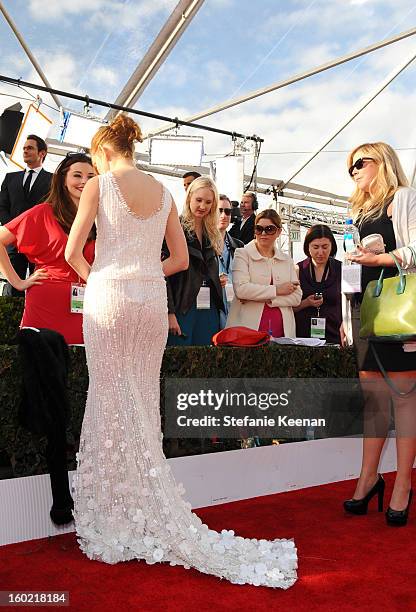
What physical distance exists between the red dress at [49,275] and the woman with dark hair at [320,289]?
8.17 ft

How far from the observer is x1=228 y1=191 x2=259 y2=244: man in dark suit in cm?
638

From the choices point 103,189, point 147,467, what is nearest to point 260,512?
point 147,467

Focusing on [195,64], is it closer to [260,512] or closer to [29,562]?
Result: [260,512]

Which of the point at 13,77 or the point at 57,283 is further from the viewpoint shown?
the point at 13,77

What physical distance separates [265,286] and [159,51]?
4.33 metres

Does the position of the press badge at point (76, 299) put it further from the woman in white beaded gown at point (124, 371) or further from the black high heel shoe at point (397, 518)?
the black high heel shoe at point (397, 518)

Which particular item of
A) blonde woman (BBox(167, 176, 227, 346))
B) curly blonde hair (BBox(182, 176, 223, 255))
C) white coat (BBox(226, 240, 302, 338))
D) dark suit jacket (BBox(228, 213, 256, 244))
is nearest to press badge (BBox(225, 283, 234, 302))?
white coat (BBox(226, 240, 302, 338))

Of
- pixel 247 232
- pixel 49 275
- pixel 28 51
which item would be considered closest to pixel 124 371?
pixel 49 275

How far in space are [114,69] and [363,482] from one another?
7.06 meters

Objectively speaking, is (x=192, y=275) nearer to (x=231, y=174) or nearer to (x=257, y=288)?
(x=257, y=288)

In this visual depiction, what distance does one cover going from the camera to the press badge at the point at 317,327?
197 inches

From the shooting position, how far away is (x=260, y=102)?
1030cm

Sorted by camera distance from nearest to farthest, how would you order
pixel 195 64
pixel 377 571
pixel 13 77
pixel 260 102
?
pixel 377 571, pixel 13 77, pixel 195 64, pixel 260 102

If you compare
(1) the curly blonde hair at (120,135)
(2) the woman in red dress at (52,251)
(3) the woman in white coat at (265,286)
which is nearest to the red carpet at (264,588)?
(2) the woman in red dress at (52,251)
